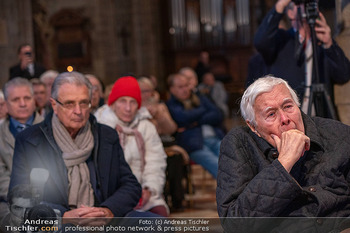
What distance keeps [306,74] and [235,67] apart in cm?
1376

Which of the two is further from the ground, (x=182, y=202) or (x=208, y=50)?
(x=208, y=50)

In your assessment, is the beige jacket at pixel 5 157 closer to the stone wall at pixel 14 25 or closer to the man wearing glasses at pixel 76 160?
the man wearing glasses at pixel 76 160

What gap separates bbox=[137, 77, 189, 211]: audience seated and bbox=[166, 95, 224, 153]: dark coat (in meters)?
0.19

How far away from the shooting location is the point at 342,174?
2.55m

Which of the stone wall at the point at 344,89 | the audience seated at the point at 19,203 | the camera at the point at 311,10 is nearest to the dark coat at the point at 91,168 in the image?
the audience seated at the point at 19,203

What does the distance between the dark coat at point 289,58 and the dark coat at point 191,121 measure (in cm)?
210

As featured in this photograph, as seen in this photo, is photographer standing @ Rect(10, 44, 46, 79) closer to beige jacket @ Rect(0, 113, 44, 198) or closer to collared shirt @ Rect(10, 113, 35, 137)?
→ collared shirt @ Rect(10, 113, 35, 137)

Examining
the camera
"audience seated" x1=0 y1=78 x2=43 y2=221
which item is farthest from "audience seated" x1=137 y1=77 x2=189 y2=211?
the camera

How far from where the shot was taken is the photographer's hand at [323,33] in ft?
12.5

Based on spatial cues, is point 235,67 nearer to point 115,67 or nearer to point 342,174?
point 115,67

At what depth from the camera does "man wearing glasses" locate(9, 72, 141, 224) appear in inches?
129

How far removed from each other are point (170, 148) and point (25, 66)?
196 cm

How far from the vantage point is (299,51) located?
3.98 m

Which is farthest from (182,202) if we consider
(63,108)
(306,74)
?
(63,108)
